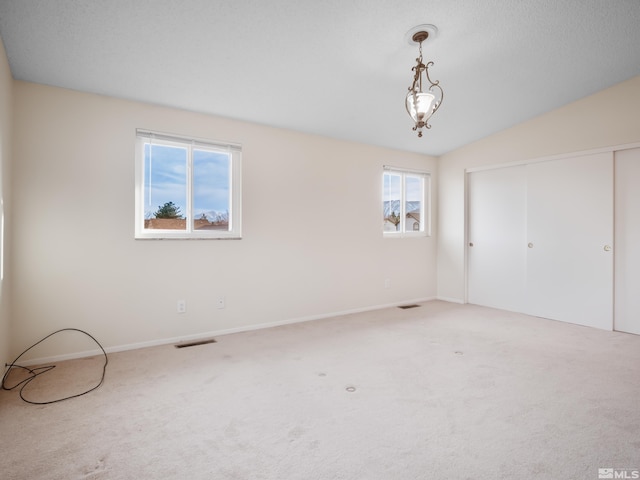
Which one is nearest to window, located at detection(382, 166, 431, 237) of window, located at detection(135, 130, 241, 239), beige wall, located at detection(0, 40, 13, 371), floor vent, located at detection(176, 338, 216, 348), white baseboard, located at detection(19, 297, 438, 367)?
white baseboard, located at detection(19, 297, 438, 367)

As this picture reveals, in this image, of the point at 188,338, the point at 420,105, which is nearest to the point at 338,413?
the point at 188,338

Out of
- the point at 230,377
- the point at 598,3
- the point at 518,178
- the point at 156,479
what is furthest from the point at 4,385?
the point at 518,178

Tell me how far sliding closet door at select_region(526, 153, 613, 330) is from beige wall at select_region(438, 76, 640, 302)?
0.67 feet

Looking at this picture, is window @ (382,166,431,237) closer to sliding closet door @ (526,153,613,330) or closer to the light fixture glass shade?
sliding closet door @ (526,153,613,330)

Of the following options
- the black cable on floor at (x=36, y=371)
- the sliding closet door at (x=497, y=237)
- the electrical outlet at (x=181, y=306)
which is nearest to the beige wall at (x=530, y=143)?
the sliding closet door at (x=497, y=237)

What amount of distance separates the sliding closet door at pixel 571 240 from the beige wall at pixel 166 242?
1927 millimetres

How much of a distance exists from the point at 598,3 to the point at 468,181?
2.89 metres

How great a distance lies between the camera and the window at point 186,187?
129 inches

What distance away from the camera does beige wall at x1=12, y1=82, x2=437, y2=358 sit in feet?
9.22

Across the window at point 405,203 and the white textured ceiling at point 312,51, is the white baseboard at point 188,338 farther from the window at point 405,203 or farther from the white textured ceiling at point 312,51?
the white textured ceiling at point 312,51

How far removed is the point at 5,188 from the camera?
8.28ft

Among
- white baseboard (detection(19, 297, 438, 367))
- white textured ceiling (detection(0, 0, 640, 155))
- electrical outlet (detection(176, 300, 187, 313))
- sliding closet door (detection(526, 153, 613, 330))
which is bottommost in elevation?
white baseboard (detection(19, 297, 438, 367))

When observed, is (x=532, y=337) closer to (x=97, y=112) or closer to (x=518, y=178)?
(x=518, y=178)

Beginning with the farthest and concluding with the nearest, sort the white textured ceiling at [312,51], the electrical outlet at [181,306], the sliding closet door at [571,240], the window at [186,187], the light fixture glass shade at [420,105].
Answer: the sliding closet door at [571,240] → the electrical outlet at [181,306] → the window at [186,187] → the light fixture glass shade at [420,105] → the white textured ceiling at [312,51]
